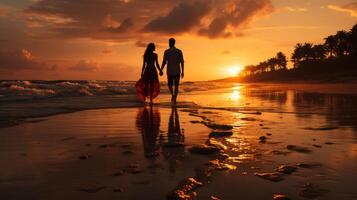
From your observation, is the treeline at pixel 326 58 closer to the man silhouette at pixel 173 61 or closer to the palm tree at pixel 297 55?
the palm tree at pixel 297 55

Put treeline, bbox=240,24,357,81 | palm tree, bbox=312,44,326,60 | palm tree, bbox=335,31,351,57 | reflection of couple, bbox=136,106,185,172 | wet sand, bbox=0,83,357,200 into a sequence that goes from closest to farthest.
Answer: wet sand, bbox=0,83,357,200, reflection of couple, bbox=136,106,185,172, treeline, bbox=240,24,357,81, palm tree, bbox=335,31,351,57, palm tree, bbox=312,44,326,60

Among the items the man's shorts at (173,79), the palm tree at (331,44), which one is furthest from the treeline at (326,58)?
the man's shorts at (173,79)

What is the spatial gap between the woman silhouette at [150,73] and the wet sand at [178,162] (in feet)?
21.1

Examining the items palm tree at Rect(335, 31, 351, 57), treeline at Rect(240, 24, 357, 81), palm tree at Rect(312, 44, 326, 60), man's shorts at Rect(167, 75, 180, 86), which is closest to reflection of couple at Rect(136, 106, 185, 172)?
man's shorts at Rect(167, 75, 180, 86)

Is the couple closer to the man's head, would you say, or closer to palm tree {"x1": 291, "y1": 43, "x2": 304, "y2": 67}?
the man's head

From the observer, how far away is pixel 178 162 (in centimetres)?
365

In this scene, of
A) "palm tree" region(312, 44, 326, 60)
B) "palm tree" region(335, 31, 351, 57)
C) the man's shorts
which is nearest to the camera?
the man's shorts

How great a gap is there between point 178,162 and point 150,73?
29.7ft

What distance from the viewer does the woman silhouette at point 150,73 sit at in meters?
12.4

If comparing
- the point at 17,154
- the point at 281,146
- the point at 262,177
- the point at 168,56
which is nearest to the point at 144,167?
the point at 262,177

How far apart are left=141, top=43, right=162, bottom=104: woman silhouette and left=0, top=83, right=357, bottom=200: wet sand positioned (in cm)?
644

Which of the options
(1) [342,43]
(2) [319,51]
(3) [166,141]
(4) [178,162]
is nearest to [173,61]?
(3) [166,141]

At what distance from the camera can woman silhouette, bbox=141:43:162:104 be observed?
12.4 meters

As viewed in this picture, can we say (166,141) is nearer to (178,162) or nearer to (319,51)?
(178,162)
